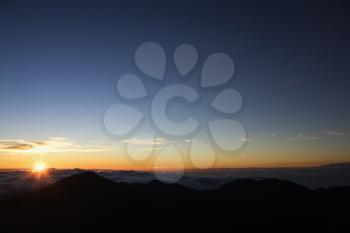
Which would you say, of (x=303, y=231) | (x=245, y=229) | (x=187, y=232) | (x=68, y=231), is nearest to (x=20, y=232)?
(x=68, y=231)

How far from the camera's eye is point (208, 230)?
199750 millimetres

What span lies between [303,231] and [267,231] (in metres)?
17.3

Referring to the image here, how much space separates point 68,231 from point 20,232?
23.1 metres

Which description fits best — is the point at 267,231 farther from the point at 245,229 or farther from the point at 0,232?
the point at 0,232

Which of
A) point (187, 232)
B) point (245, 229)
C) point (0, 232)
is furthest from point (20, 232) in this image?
point (245, 229)

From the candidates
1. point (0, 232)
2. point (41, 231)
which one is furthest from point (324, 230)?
point (0, 232)

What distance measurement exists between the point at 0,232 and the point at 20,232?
30.0 ft

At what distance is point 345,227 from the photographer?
646 feet

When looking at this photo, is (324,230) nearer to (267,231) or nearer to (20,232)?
(267,231)

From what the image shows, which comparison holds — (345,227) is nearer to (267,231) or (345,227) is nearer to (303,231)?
(303,231)

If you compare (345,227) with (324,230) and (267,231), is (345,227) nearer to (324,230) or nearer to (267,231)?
(324,230)

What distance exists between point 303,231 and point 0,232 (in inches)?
5849

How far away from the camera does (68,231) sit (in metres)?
199

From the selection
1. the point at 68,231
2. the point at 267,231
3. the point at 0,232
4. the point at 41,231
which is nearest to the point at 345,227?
the point at 267,231
